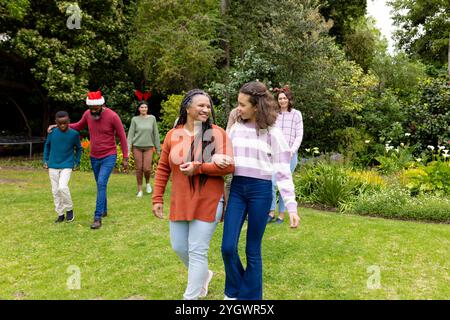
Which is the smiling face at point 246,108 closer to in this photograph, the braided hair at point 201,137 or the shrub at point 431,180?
the braided hair at point 201,137

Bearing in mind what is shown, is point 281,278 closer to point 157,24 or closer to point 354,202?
point 354,202

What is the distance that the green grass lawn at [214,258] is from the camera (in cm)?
415

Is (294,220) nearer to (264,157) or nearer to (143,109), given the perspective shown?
(264,157)

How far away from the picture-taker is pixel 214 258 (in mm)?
5051

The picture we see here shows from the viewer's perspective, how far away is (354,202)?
7.75 meters

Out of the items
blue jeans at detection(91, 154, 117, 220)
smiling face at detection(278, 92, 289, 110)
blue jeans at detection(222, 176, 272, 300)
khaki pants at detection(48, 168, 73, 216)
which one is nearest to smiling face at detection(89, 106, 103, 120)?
blue jeans at detection(91, 154, 117, 220)

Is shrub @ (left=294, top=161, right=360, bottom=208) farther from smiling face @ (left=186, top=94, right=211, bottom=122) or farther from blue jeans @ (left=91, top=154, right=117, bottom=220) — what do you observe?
smiling face @ (left=186, top=94, right=211, bottom=122)

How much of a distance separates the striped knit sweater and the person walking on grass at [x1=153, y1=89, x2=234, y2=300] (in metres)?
0.10

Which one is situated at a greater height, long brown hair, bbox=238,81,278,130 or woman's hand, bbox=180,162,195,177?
long brown hair, bbox=238,81,278,130

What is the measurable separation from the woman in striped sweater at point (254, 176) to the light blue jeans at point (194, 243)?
Answer: 5.8 inches

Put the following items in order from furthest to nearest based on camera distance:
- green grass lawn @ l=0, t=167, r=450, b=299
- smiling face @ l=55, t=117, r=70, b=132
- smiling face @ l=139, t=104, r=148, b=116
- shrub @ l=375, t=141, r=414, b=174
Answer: shrub @ l=375, t=141, r=414, b=174 → smiling face @ l=139, t=104, r=148, b=116 → smiling face @ l=55, t=117, r=70, b=132 → green grass lawn @ l=0, t=167, r=450, b=299

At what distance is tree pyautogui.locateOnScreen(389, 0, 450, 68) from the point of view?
25150mm
